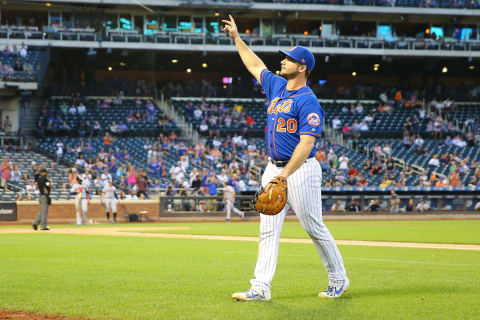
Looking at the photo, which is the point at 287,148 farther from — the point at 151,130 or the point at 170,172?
the point at 151,130

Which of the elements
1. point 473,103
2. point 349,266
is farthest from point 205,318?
point 473,103

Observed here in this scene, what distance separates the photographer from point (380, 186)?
1231 inches

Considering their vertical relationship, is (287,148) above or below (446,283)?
above

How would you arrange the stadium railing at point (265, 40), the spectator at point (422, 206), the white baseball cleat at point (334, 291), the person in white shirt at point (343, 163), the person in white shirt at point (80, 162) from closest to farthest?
1. the white baseball cleat at point (334, 291)
2. the spectator at point (422, 206)
3. the person in white shirt at point (80, 162)
4. the person in white shirt at point (343, 163)
5. the stadium railing at point (265, 40)

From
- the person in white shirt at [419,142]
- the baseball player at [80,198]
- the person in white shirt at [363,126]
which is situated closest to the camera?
the baseball player at [80,198]

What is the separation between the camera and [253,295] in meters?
6.14

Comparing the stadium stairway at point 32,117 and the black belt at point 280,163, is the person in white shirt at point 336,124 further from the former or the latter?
the black belt at point 280,163

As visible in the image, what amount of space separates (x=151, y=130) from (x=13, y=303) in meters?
31.0

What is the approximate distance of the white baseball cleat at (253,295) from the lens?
241 inches

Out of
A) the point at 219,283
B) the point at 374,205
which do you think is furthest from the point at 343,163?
the point at 219,283

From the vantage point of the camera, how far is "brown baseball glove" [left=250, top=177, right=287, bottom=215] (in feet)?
19.4

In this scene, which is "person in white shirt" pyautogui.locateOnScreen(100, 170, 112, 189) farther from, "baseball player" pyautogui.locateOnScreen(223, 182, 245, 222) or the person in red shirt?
the person in red shirt

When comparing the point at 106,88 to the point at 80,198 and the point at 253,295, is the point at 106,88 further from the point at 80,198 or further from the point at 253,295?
the point at 253,295

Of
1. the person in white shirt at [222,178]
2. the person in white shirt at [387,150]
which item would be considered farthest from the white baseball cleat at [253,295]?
the person in white shirt at [387,150]
